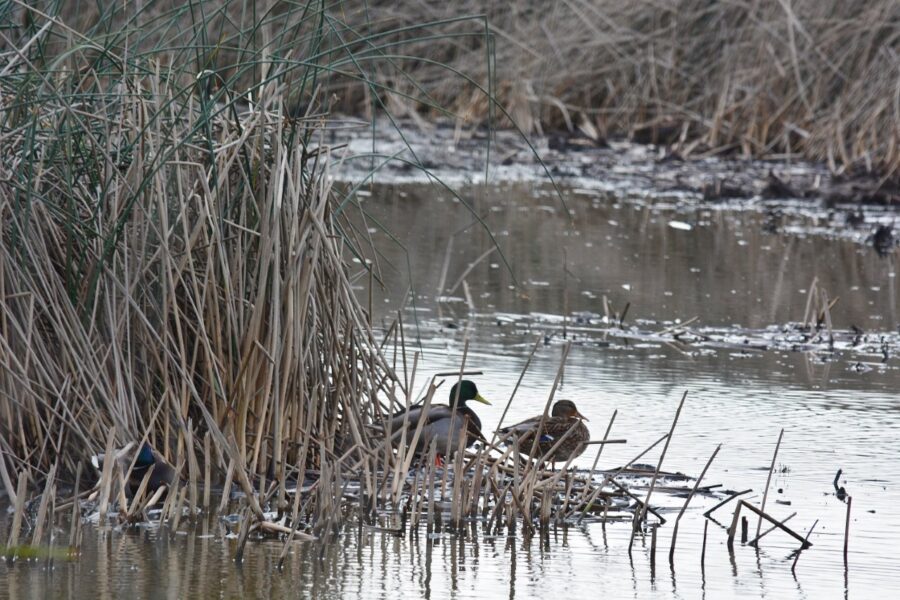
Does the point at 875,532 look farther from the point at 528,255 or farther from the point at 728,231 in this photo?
the point at 728,231

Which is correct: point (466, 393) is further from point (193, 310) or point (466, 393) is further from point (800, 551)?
point (800, 551)

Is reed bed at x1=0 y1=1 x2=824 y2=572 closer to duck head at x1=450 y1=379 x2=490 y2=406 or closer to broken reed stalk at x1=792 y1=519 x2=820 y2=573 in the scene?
broken reed stalk at x1=792 y1=519 x2=820 y2=573

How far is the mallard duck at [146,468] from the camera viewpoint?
399 cm

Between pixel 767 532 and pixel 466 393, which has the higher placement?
pixel 466 393

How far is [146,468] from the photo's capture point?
13.1ft

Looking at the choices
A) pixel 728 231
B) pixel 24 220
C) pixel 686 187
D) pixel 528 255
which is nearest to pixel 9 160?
pixel 24 220

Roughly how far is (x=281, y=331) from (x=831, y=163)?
30.3 ft

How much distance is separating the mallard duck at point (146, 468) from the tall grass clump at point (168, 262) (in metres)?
0.06

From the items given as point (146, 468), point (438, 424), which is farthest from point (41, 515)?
point (438, 424)

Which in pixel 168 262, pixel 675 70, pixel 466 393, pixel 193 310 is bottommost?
pixel 466 393

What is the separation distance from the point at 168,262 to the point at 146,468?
546 mm

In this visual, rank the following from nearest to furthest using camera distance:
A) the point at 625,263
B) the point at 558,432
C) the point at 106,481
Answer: the point at 106,481
the point at 558,432
the point at 625,263

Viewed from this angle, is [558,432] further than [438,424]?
Yes

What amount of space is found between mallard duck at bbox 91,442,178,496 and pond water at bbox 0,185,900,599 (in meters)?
0.18
